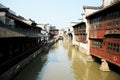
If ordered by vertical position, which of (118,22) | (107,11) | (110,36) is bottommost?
(110,36)

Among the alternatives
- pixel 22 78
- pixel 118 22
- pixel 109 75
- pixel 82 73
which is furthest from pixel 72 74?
pixel 118 22

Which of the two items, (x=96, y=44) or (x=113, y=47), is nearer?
(x=113, y=47)

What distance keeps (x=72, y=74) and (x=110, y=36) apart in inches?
242

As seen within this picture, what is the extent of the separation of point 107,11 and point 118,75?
7.56 metres

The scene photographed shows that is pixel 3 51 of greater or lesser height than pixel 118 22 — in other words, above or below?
below

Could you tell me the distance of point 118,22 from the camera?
20.8 m

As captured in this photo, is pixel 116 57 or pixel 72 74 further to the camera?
pixel 72 74

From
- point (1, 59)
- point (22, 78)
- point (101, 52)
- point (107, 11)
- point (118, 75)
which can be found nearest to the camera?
point (1, 59)

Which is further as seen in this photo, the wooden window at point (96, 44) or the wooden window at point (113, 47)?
the wooden window at point (96, 44)

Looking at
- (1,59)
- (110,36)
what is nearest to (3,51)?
(1,59)

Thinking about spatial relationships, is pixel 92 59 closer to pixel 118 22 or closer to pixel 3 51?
pixel 118 22

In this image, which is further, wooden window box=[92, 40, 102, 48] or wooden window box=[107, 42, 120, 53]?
wooden window box=[92, 40, 102, 48]

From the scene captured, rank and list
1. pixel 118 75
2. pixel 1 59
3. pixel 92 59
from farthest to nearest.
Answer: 1. pixel 92 59
2. pixel 118 75
3. pixel 1 59

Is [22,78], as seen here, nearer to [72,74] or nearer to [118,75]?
[72,74]
